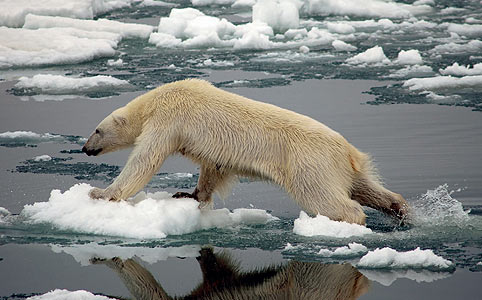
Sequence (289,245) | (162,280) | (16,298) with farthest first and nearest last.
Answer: (289,245) < (162,280) < (16,298)

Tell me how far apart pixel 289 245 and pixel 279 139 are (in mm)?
1098

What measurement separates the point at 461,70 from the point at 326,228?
7.33m

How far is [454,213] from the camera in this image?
283 inches

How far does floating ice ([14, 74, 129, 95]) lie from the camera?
12984mm

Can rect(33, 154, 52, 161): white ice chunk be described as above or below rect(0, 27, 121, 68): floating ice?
below

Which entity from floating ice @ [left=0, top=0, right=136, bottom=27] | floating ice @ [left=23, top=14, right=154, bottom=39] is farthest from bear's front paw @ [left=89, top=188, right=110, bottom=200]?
floating ice @ [left=0, top=0, right=136, bottom=27]

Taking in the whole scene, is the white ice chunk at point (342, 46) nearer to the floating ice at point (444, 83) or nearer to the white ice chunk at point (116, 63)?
the floating ice at point (444, 83)

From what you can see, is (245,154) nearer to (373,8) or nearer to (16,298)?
(16,298)

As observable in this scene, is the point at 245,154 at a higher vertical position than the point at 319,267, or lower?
higher

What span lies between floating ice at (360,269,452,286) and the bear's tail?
1.52 metres

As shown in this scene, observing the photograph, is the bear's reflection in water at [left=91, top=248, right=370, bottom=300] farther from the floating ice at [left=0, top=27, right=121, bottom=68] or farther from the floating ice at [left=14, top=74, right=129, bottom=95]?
the floating ice at [left=0, top=27, right=121, bottom=68]

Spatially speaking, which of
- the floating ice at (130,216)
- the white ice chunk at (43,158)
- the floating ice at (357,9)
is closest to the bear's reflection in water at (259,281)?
the floating ice at (130,216)

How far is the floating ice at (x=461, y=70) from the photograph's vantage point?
13114 mm

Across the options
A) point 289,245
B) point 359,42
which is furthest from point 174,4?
point 289,245
